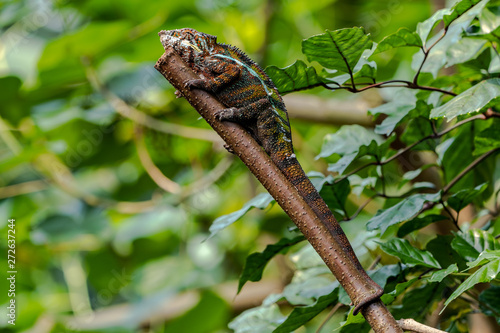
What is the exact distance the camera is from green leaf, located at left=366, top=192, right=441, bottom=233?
2.83 feet

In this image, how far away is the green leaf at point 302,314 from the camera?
33.8 inches

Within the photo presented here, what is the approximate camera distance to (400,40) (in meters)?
0.86

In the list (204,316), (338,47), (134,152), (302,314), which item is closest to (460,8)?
(338,47)

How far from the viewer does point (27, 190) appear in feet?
8.17

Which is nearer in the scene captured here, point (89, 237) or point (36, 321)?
point (36, 321)

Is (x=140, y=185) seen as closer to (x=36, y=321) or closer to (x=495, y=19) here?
(x=36, y=321)

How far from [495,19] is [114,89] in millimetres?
1781

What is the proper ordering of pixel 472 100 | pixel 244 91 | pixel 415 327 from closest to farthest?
pixel 415 327, pixel 472 100, pixel 244 91

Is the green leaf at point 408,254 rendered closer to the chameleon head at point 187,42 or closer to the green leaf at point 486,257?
the green leaf at point 486,257

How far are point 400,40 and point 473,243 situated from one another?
0.35 meters

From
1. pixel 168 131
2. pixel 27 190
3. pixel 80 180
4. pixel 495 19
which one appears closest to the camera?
pixel 495 19

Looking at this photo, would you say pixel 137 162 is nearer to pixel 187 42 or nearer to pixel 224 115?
pixel 187 42

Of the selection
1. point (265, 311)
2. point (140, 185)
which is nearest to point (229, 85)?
point (265, 311)

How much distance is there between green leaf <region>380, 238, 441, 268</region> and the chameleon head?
676 mm
